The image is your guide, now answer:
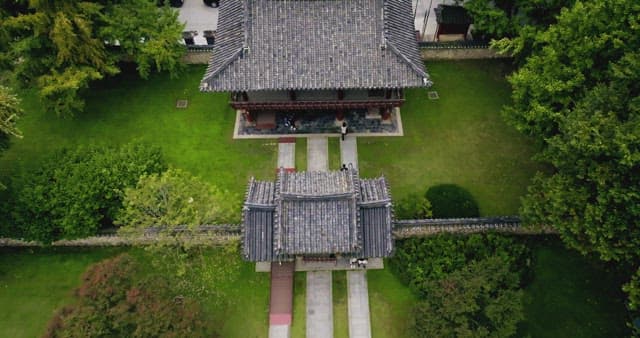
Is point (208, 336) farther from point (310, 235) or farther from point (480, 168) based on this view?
point (480, 168)

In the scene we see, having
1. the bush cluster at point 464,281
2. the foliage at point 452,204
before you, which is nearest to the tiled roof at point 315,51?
the foliage at point 452,204

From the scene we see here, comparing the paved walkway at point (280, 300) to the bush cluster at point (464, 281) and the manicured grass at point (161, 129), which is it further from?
the manicured grass at point (161, 129)

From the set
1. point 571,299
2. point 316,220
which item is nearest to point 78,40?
point 316,220

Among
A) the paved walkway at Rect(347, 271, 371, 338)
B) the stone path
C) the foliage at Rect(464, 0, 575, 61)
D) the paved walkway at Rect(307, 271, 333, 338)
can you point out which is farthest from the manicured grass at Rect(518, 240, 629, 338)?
the stone path

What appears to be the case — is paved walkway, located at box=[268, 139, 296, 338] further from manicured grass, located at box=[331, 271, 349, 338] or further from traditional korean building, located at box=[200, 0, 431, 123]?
traditional korean building, located at box=[200, 0, 431, 123]

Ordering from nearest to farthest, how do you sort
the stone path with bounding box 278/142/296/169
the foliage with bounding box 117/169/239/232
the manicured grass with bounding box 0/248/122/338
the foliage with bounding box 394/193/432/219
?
the foliage with bounding box 117/169/239/232 < the manicured grass with bounding box 0/248/122/338 < the foliage with bounding box 394/193/432/219 < the stone path with bounding box 278/142/296/169

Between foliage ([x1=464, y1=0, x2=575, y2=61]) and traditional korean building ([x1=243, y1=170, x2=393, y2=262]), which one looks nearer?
traditional korean building ([x1=243, y1=170, x2=393, y2=262])

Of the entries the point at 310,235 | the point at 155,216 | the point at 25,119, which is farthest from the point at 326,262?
the point at 25,119
